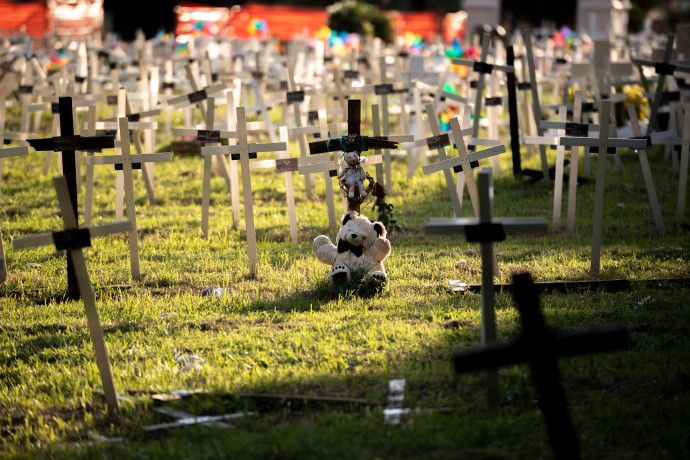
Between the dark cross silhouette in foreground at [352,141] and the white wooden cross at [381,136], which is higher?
the dark cross silhouette in foreground at [352,141]

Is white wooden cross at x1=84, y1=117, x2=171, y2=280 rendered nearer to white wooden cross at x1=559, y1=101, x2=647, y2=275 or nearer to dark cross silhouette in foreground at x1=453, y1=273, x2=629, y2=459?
white wooden cross at x1=559, y1=101, x2=647, y2=275

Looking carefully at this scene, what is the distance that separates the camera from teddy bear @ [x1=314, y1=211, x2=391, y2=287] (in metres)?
7.64

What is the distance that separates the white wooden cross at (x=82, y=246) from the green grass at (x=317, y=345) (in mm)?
245

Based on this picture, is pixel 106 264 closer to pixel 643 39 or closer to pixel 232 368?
pixel 232 368

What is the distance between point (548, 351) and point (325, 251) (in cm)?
375

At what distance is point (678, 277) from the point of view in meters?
7.85

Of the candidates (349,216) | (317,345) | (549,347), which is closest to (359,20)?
(349,216)

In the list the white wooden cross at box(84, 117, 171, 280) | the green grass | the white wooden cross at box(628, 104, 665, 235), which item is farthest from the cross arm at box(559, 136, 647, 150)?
the white wooden cross at box(84, 117, 171, 280)

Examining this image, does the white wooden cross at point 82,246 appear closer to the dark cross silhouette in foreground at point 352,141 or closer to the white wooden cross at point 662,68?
the dark cross silhouette in foreground at point 352,141

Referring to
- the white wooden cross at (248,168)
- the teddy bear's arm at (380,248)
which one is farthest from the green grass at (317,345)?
the teddy bear's arm at (380,248)

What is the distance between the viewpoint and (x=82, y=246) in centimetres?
536

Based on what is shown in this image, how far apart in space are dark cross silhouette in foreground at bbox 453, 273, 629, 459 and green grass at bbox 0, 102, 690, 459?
17.0 inches

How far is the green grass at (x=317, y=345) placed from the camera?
16.2 feet

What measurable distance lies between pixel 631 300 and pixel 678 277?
828 mm
